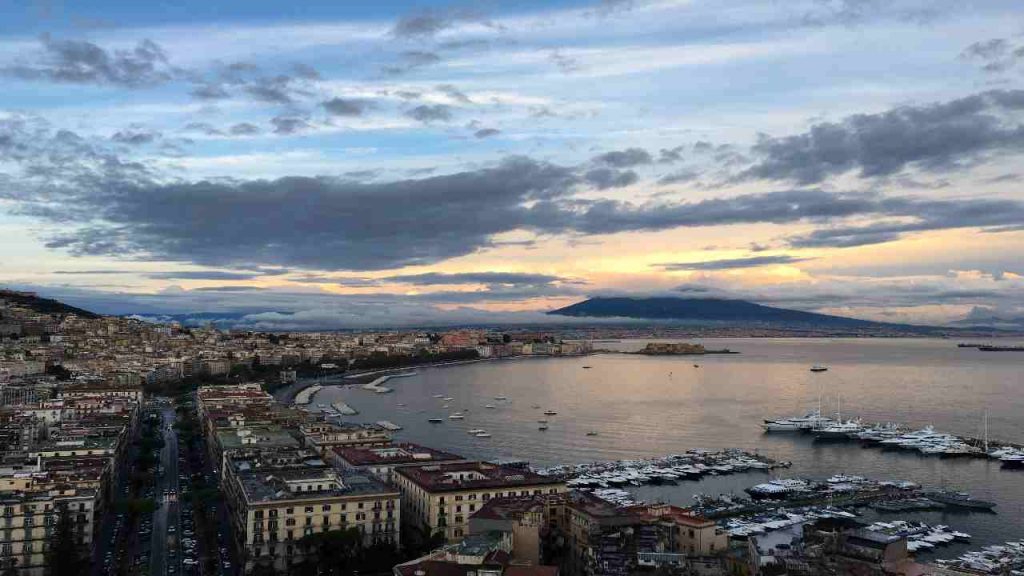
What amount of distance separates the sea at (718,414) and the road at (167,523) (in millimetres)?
6568

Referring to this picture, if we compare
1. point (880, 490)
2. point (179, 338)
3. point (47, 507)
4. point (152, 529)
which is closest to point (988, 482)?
point (880, 490)

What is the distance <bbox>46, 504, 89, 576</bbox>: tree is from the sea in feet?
30.4

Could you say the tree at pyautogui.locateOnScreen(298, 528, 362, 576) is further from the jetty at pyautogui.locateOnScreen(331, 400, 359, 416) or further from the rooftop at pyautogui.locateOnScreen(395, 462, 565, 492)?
the jetty at pyautogui.locateOnScreen(331, 400, 359, 416)

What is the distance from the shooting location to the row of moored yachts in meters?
20.7

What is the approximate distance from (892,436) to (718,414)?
6.63 m

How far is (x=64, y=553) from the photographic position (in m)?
9.12

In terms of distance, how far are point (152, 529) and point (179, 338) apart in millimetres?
48970

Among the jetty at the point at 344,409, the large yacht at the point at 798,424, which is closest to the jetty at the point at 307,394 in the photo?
the jetty at the point at 344,409

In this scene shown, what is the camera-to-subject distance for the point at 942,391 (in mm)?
36531

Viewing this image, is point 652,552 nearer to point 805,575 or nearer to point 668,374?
point 805,575

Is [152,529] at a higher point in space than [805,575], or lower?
lower

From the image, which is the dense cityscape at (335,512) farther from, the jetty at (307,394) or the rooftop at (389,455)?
the jetty at (307,394)

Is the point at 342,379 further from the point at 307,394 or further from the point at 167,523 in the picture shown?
the point at 167,523

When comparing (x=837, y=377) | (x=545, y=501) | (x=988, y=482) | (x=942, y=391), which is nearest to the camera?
(x=545, y=501)
